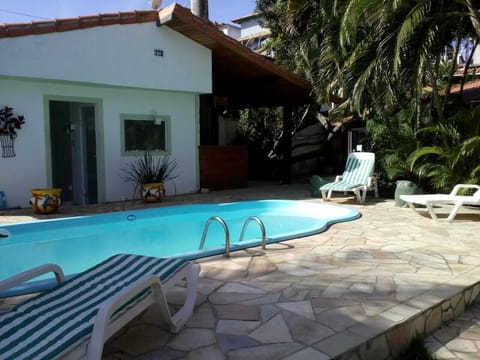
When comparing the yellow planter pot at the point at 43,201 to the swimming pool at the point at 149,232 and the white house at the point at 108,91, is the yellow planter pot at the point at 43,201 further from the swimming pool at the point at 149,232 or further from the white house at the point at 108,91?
the swimming pool at the point at 149,232

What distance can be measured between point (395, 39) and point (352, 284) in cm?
697

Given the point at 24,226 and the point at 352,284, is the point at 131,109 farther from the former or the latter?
the point at 352,284

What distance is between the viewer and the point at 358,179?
11586mm

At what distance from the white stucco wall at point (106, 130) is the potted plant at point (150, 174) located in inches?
8.6

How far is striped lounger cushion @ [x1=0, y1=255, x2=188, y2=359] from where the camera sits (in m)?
2.48

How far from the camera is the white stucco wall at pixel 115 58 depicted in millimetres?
9742

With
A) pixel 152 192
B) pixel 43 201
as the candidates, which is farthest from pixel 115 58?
pixel 43 201

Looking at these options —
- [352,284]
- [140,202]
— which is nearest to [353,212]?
[352,284]

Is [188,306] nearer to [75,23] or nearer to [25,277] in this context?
[25,277]

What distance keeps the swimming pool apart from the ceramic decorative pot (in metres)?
1.27

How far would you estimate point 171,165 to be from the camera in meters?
13.3

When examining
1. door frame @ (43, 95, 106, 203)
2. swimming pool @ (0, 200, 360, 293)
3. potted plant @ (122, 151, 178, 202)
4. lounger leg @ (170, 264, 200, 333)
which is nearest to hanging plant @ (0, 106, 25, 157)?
door frame @ (43, 95, 106, 203)

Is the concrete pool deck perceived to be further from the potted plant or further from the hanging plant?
the hanging plant

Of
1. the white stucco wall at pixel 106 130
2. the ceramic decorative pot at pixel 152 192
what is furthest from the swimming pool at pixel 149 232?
the white stucco wall at pixel 106 130
